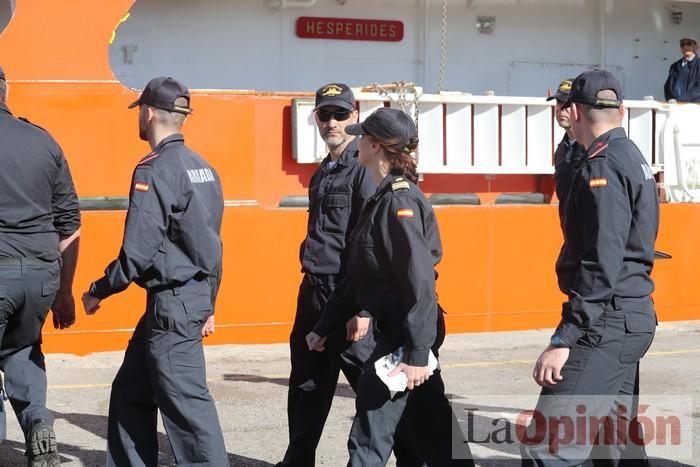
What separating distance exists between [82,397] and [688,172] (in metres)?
5.56

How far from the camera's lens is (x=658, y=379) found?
24.2ft

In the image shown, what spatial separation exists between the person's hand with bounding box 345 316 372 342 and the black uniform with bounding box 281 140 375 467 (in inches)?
8.3

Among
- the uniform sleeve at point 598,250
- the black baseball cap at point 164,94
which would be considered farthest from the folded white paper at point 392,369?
the black baseball cap at point 164,94

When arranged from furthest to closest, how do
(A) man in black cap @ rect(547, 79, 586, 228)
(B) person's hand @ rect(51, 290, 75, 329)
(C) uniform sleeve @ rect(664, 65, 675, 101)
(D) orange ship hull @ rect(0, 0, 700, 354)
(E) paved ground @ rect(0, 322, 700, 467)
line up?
(C) uniform sleeve @ rect(664, 65, 675, 101) → (D) orange ship hull @ rect(0, 0, 700, 354) → (A) man in black cap @ rect(547, 79, 586, 228) → (E) paved ground @ rect(0, 322, 700, 467) → (B) person's hand @ rect(51, 290, 75, 329)

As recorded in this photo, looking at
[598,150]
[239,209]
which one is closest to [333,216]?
[598,150]

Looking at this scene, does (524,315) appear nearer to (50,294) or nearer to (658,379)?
(658,379)

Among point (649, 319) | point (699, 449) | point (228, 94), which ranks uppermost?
point (228, 94)

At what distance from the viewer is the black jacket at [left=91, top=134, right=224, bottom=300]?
428cm

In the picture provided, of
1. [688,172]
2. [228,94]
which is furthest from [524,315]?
[228,94]

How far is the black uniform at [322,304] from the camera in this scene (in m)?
4.96

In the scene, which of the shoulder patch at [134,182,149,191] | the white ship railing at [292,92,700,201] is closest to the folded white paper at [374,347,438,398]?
the shoulder patch at [134,182,149,191]

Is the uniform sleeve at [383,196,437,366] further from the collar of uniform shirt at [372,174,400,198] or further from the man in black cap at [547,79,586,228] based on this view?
the man in black cap at [547,79,586,228]

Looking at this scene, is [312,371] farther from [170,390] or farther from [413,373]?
[413,373]

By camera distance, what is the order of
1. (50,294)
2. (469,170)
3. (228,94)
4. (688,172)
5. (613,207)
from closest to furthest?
(613,207)
(50,294)
(228,94)
(469,170)
(688,172)
